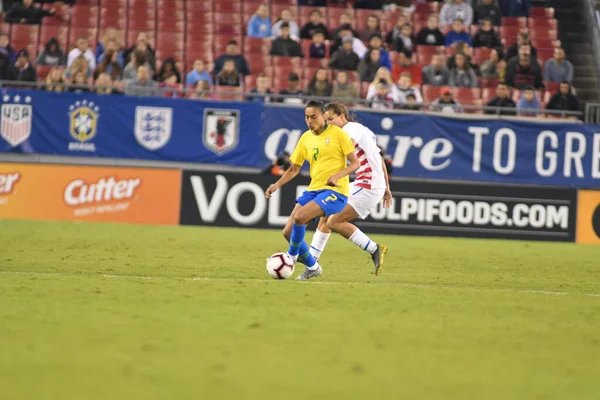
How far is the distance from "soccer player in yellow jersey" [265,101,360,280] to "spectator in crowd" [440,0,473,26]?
1372cm

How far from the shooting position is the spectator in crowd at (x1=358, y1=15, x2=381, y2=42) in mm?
23078

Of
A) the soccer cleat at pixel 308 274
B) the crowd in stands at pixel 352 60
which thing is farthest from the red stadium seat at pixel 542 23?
the soccer cleat at pixel 308 274

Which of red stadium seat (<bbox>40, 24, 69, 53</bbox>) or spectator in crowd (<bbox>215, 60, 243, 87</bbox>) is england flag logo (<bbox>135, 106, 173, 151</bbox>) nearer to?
spectator in crowd (<bbox>215, 60, 243, 87</bbox>)

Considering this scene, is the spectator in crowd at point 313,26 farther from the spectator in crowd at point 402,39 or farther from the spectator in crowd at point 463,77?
the spectator in crowd at point 463,77

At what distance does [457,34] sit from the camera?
2377cm

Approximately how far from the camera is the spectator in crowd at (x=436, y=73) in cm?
2217

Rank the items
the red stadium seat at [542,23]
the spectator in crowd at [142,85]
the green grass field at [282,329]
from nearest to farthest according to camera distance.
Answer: the green grass field at [282,329] < the spectator in crowd at [142,85] < the red stadium seat at [542,23]

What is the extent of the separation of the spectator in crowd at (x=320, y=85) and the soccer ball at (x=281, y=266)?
9.74 m

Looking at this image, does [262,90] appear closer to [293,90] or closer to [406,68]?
[293,90]

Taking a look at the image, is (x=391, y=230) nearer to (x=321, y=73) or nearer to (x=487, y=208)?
(x=487, y=208)

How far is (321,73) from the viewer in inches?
805

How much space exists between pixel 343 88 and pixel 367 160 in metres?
8.61

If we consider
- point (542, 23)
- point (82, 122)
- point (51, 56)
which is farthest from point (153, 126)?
point (542, 23)

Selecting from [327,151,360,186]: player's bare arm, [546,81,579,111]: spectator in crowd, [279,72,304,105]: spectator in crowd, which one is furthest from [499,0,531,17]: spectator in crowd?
[327,151,360,186]: player's bare arm
